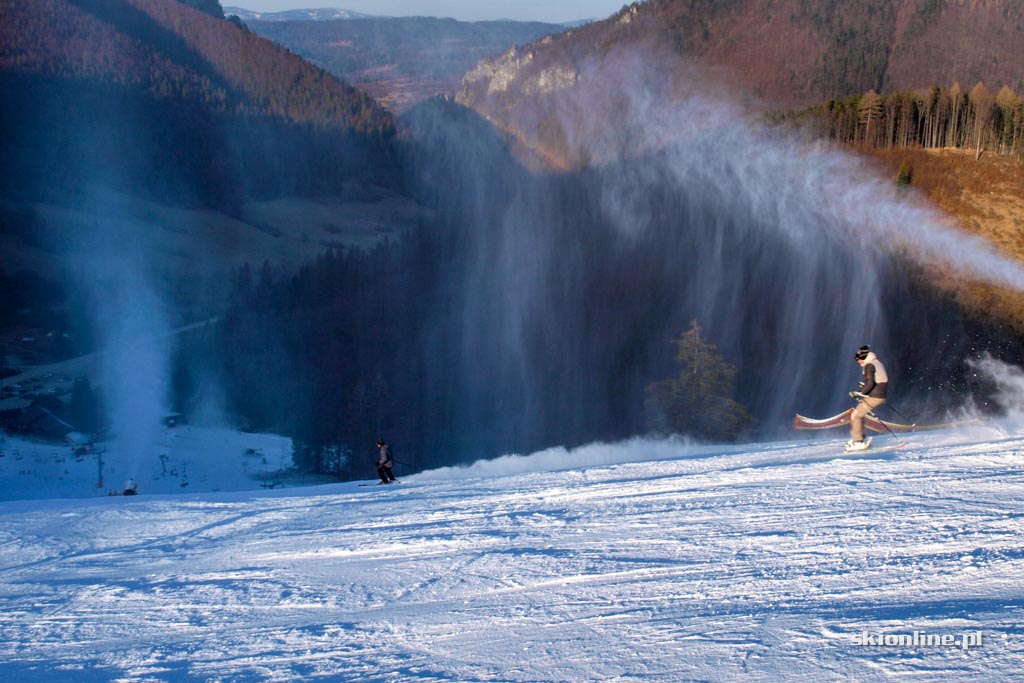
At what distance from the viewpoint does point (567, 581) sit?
681cm

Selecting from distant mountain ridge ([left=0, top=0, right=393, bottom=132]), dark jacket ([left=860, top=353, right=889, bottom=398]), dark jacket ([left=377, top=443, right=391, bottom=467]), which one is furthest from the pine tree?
distant mountain ridge ([left=0, top=0, right=393, bottom=132])

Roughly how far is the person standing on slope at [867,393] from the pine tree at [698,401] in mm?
18934

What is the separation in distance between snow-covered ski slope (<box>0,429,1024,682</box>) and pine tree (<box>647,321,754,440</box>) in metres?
19.4

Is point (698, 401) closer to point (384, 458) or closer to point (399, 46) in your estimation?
point (384, 458)

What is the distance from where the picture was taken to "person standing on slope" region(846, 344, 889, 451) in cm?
→ 1104

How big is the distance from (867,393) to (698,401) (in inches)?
785

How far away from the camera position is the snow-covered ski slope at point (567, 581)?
5.18m

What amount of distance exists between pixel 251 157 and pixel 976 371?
312 feet

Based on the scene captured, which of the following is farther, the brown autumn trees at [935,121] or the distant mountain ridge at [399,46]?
the distant mountain ridge at [399,46]

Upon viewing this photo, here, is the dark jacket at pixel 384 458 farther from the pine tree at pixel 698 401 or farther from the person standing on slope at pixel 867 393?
the pine tree at pixel 698 401

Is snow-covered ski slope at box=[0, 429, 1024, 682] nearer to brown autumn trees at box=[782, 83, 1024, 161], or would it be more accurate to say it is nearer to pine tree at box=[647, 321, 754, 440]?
pine tree at box=[647, 321, 754, 440]

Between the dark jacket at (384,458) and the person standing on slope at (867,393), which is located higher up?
the person standing on slope at (867,393)

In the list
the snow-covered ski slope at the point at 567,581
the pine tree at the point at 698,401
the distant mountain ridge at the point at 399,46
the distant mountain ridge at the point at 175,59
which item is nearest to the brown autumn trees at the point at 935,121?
the pine tree at the point at 698,401

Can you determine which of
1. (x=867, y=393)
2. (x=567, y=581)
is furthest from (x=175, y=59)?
(x=567, y=581)
